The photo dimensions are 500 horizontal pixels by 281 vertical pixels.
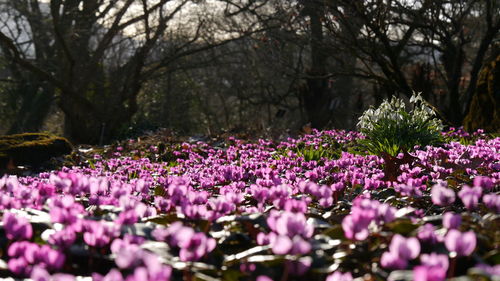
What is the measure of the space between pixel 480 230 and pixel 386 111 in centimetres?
594

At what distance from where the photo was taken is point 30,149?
29.0ft

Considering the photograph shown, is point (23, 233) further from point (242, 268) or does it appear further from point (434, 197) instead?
point (434, 197)

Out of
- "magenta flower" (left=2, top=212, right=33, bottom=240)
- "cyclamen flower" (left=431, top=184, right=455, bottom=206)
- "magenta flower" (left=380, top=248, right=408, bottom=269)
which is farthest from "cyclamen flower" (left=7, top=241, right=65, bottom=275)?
"cyclamen flower" (left=431, top=184, right=455, bottom=206)

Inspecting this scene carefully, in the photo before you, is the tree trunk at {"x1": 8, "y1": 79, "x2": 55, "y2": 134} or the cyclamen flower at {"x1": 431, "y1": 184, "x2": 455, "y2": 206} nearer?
the cyclamen flower at {"x1": 431, "y1": 184, "x2": 455, "y2": 206}

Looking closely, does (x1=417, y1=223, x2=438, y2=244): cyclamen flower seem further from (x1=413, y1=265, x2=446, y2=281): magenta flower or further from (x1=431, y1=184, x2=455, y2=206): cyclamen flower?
(x1=413, y1=265, x2=446, y2=281): magenta flower

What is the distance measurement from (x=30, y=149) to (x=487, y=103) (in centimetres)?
816

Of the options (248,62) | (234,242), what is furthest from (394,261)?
(248,62)

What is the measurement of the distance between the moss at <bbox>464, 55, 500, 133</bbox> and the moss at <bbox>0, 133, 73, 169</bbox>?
7621 millimetres

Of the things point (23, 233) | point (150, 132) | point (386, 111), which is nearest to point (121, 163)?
point (386, 111)

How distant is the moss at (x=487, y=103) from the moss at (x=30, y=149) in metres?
7.62

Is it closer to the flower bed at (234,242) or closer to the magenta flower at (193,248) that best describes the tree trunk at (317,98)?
the flower bed at (234,242)

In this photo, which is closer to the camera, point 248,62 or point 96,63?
point 96,63

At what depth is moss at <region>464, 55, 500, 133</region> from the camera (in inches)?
371

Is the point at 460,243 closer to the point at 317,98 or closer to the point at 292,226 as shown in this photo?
the point at 292,226
